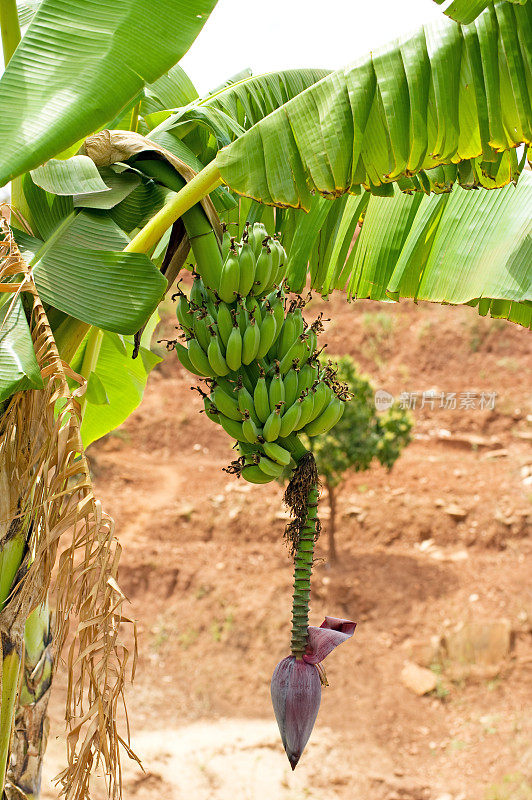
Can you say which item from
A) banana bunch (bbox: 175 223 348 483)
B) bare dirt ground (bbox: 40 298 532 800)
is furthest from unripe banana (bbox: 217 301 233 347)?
bare dirt ground (bbox: 40 298 532 800)

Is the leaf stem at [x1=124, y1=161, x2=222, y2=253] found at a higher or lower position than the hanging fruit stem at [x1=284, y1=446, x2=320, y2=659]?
higher

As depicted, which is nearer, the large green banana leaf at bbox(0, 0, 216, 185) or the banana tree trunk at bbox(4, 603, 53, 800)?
the large green banana leaf at bbox(0, 0, 216, 185)

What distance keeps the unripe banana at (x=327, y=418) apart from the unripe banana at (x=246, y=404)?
0.45ft

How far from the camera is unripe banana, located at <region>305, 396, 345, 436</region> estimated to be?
132cm

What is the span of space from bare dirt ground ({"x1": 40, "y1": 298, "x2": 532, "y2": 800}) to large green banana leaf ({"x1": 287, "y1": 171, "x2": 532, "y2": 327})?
12.7 ft

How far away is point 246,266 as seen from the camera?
47.9 inches

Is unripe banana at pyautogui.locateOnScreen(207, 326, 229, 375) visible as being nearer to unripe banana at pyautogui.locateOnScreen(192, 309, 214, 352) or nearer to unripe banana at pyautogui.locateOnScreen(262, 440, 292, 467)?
unripe banana at pyautogui.locateOnScreen(192, 309, 214, 352)

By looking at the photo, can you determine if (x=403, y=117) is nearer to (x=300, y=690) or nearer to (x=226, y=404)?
(x=226, y=404)

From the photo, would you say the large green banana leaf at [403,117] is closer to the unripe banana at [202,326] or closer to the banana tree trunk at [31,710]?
the unripe banana at [202,326]

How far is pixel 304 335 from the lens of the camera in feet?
4.32

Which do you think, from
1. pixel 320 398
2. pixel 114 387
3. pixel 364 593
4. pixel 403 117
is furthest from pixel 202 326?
pixel 364 593

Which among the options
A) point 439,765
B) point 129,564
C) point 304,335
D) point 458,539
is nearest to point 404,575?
point 458,539

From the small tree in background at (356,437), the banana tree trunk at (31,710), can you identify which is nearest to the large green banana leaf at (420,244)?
the banana tree trunk at (31,710)

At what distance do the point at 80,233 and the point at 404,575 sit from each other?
5.66 m
